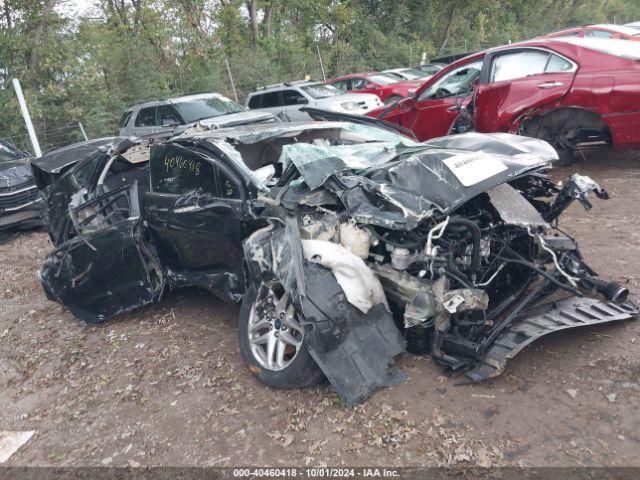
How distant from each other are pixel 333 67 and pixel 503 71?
55.6 feet

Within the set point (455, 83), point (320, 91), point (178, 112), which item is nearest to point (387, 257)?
point (455, 83)

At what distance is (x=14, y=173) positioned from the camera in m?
8.88

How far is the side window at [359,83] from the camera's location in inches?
591

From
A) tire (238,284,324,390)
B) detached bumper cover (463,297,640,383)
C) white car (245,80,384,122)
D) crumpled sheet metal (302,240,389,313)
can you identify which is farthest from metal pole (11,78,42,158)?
detached bumper cover (463,297,640,383)

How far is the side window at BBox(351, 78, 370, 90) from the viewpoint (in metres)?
15.0

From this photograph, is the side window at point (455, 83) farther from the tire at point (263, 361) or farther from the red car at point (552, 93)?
the tire at point (263, 361)

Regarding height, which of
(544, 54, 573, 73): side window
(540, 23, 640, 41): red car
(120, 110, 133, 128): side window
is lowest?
(120, 110, 133, 128): side window

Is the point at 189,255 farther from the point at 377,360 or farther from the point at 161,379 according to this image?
the point at 377,360

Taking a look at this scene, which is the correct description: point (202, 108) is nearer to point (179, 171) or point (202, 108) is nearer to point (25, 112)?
point (25, 112)

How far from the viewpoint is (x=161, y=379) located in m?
3.91

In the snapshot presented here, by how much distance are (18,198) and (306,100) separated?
6833 millimetres

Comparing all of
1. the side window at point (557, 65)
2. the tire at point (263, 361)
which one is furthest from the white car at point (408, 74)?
the tire at point (263, 361)

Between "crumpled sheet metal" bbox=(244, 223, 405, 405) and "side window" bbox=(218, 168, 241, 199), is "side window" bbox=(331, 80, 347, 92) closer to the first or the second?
"side window" bbox=(218, 168, 241, 199)

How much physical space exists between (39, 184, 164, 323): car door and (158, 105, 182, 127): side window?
623cm
